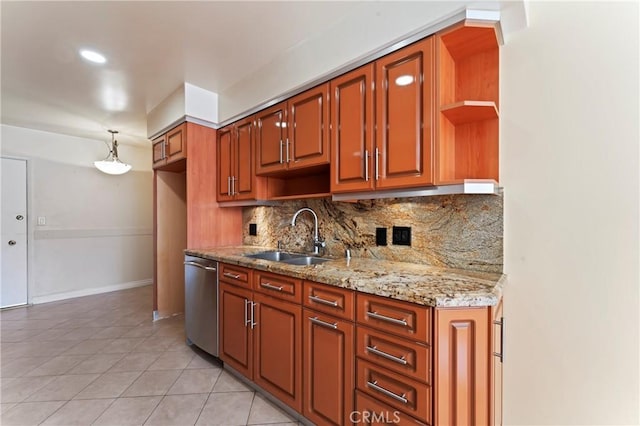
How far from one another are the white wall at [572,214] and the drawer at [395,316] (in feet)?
2.30

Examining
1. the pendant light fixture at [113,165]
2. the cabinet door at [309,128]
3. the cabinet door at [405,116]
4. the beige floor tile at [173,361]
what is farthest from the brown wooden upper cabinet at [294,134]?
the pendant light fixture at [113,165]

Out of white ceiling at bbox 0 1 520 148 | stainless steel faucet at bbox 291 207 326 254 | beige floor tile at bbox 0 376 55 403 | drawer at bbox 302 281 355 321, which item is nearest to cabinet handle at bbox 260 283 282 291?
drawer at bbox 302 281 355 321

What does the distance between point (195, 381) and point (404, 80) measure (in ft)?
8.60

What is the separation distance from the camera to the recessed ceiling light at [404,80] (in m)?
1.62

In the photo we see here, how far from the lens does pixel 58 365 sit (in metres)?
2.44

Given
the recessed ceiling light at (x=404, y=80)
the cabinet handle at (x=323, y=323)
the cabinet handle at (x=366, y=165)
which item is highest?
the recessed ceiling light at (x=404, y=80)

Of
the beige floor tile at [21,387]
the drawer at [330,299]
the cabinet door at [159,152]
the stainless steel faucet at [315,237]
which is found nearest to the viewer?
the drawer at [330,299]

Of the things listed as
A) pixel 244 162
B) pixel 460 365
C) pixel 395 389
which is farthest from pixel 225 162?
pixel 460 365

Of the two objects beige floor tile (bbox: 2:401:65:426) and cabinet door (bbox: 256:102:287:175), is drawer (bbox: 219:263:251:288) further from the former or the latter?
beige floor tile (bbox: 2:401:65:426)

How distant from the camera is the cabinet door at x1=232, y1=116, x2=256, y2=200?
2701 mm

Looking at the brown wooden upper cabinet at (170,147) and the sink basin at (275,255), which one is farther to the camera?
the brown wooden upper cabinet at (170,147)

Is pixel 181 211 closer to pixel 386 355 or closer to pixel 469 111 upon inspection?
pixel 386 355

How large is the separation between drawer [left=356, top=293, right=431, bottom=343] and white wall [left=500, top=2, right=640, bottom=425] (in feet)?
2.30

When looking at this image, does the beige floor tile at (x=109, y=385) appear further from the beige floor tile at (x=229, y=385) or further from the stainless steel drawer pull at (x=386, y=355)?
the stainless steel drawer pull at (x=386, y=355)
